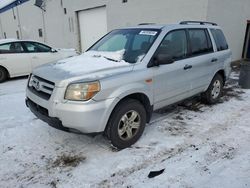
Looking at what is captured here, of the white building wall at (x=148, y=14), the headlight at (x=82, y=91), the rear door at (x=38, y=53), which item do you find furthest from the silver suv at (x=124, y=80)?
the rear door at (x=38, y=53)

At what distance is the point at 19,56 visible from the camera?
8.26 metres

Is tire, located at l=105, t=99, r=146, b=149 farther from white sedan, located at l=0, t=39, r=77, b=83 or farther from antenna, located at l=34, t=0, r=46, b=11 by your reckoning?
antenna, located at l=34, t=0, r=46, b=11

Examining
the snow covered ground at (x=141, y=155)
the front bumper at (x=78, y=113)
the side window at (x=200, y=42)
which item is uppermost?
the side window at (x=200, y=42)

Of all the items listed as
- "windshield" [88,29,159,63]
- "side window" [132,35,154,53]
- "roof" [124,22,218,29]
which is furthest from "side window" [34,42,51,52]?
"side window" [132,35,154,53]

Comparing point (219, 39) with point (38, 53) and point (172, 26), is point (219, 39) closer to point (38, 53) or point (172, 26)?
point (172, 26)

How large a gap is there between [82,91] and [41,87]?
0.74 m

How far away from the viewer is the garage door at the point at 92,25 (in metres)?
12.6

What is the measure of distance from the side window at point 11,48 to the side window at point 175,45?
619 cm

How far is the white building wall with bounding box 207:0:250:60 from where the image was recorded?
8.59 metres

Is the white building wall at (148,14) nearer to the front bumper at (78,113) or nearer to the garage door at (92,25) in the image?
the garage door at (92,25)

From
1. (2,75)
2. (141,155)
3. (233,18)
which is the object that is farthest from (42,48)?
(233,18)

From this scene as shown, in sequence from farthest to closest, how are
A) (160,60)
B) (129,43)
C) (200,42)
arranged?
(200,42), (129,43), (160,60)

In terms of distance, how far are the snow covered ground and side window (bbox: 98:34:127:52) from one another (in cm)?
152

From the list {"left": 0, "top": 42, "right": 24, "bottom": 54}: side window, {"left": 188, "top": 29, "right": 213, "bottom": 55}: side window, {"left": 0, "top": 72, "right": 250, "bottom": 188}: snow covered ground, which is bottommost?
{"left": 0, "top": 72, "right": 250, "bottom": 188}: snow covered ground
